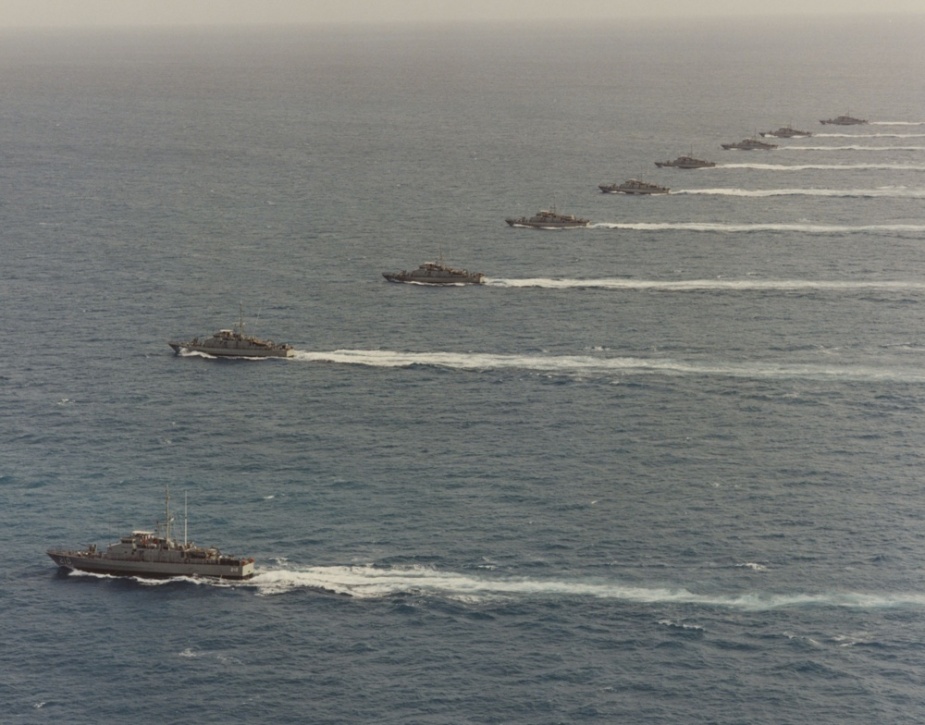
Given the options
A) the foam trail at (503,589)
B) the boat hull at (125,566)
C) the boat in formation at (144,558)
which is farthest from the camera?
the boat hull at (125,566)

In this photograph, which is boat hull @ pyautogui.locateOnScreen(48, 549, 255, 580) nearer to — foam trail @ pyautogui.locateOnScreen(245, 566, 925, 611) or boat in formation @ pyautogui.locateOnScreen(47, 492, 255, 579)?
boat in formation @ pyautogui.locateOnScreen(47, 492, 255, 579)

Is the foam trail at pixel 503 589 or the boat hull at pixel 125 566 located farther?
the boat hull at pixel 125 566

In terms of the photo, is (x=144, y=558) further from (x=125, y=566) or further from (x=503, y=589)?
(x=503, y=589)

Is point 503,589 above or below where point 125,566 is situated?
above

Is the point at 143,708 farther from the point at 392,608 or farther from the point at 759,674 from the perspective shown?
the point at 759,674

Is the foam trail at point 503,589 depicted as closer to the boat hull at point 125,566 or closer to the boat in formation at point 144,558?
the boat in formation at point 144,558

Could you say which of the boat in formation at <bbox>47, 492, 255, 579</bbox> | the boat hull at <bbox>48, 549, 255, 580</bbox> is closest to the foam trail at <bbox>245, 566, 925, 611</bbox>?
the boat in formation at <bbox>47, 492, 255, 579</bbox>

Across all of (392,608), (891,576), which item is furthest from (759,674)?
(392,608)

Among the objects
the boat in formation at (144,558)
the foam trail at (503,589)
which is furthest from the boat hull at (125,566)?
the foam trail at (503,589)

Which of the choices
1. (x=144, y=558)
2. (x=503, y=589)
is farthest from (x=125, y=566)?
(x=503, y=589)
